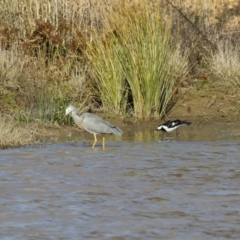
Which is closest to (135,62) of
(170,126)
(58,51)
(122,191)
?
(170,126)

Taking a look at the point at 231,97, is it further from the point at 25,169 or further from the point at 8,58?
the point at 25,169

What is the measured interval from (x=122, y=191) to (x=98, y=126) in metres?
4.17

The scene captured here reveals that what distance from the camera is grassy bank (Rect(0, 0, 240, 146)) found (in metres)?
15.4

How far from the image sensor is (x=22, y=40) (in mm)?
17109

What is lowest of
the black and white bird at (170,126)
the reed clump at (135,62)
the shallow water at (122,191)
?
the shallow water at (122,191)

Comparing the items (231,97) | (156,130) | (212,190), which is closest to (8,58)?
(156,130)

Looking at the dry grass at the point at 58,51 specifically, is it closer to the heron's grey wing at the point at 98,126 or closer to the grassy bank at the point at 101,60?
the grassy bank at the point at 101,60

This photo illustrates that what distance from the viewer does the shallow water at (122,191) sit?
7773mm

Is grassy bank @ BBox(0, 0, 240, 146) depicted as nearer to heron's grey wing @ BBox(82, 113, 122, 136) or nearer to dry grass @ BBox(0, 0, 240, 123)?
dry grass @ BBox(0, 0, 240, 123)

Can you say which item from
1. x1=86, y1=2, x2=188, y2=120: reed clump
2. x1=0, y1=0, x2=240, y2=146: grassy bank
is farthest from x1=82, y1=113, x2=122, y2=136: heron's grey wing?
x1=86, y1=2, x2=188, y2=120: reed clump

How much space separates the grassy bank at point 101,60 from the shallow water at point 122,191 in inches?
81.9

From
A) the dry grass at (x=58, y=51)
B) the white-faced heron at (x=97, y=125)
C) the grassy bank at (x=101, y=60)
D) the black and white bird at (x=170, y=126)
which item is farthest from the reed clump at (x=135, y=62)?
the white-faced heron at (x=97, y=125)

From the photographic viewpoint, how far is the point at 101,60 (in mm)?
15883

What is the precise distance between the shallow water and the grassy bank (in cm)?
208
